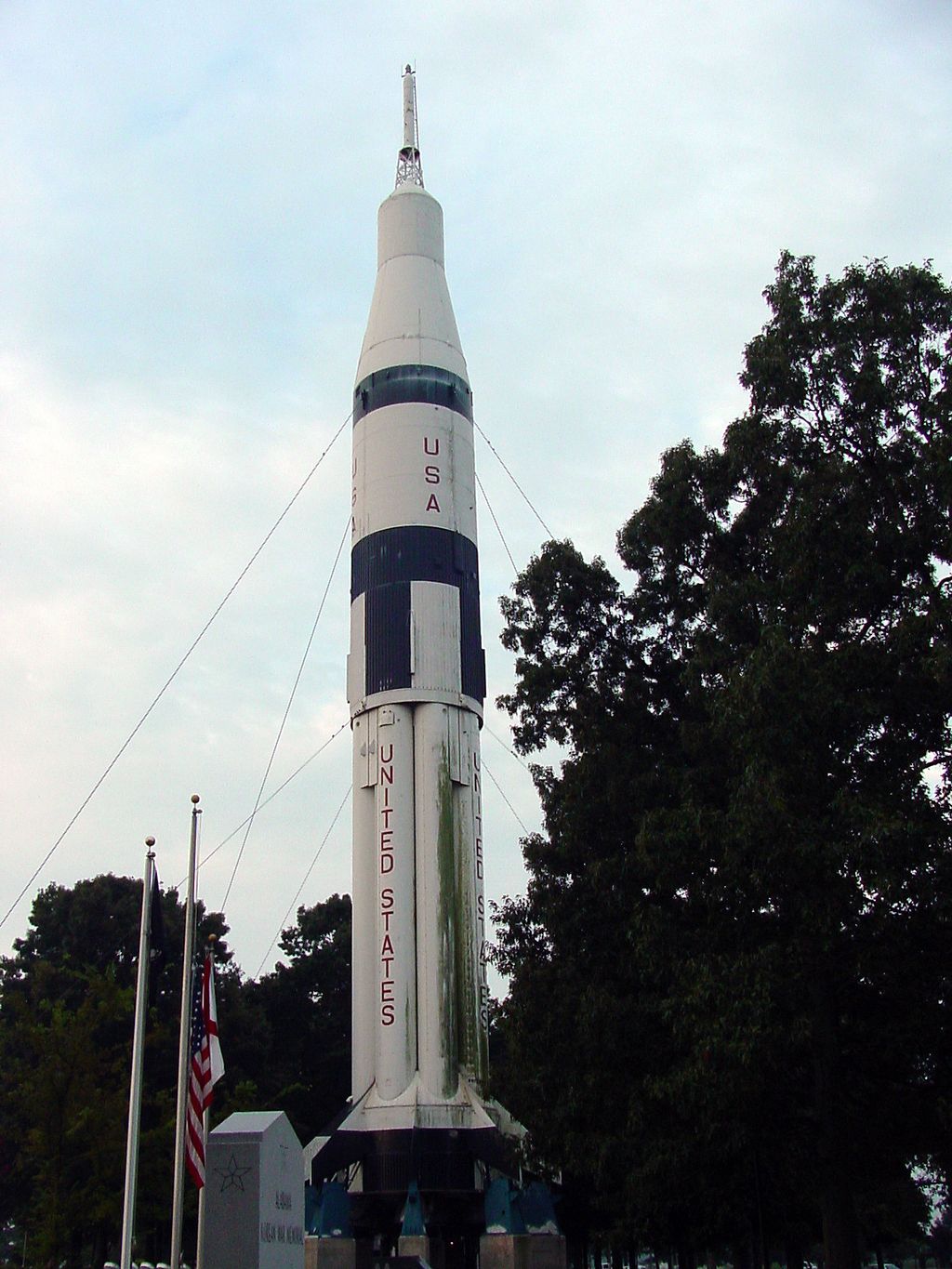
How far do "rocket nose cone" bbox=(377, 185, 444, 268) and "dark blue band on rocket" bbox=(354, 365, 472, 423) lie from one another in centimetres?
364

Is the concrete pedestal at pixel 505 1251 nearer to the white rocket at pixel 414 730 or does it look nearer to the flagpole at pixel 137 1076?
the white rocket at pixel 414 730

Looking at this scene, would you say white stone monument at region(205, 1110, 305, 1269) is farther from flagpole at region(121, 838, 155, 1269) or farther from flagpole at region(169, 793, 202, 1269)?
flagpole at region(169, 793, 202, 1269)

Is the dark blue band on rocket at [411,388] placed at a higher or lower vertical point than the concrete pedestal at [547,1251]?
higher

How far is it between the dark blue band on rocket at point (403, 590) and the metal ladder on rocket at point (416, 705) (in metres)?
0.03

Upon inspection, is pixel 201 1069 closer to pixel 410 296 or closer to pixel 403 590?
pixel 403 590

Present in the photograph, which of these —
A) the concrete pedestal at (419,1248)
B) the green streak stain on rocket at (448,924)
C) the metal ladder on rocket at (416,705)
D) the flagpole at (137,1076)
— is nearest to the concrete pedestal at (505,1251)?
the concrete pedestal at (419,1248)

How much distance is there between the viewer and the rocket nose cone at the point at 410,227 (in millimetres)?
33656

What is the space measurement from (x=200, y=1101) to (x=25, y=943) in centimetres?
3683

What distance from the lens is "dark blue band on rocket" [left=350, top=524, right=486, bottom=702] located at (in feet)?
97.8

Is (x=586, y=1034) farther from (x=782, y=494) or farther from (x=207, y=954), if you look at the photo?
(x=782, y=494)

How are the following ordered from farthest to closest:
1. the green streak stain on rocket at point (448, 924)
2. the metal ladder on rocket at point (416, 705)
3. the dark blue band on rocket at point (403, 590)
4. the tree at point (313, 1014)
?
the tree at point (313, 1014)
the dark blue band on rocket at point (403, 590)
the metal ladder on rocket at point (416, 705)
the green streak stain on rocket at point (448, 924)

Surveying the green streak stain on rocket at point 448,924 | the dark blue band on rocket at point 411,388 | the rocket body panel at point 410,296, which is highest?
the rocket body panel at point 410,296

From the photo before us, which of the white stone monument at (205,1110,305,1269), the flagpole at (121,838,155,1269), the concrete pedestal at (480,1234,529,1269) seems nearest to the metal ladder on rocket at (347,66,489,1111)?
the concrete pedestal at (480,1234,529,1269)

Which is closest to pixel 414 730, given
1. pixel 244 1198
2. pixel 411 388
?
pixel 411 388
